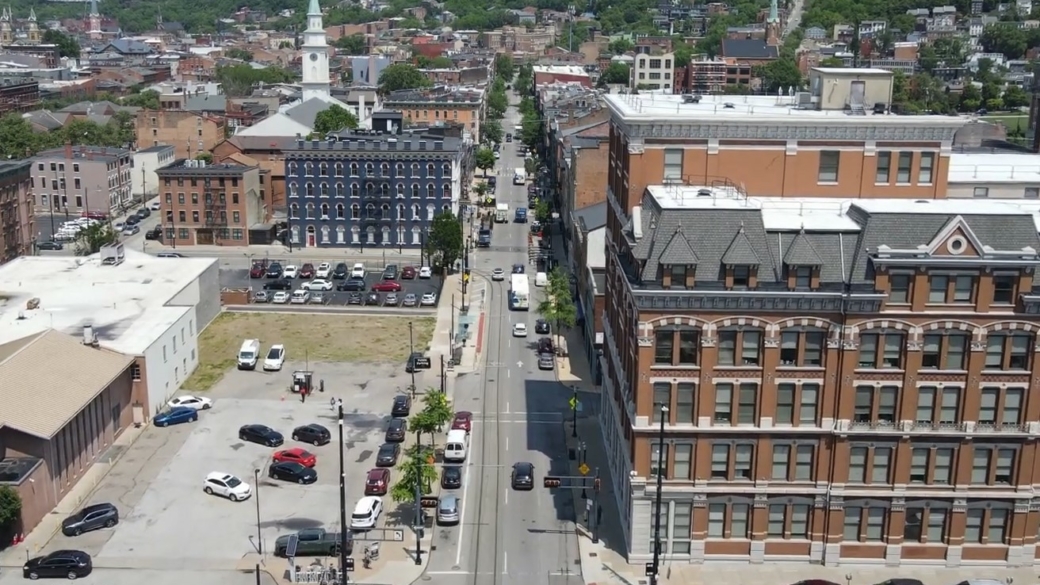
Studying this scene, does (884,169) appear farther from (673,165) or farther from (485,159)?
(485,159)

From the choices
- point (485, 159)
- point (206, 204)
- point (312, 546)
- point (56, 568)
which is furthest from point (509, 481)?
point (485, 159)

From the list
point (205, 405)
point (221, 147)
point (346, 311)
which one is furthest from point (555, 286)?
point (221, 147)

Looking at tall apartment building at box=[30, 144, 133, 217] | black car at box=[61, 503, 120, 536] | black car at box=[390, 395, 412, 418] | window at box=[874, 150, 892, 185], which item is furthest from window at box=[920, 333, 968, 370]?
tall apartment building at box=[30, 144, 133, 217]

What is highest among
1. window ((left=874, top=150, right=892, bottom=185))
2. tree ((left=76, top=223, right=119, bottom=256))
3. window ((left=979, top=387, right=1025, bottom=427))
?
window ((left=874, top=150, right=892, bottom=185))

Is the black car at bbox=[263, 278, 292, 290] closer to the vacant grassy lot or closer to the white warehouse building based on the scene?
the vacant grassy lot

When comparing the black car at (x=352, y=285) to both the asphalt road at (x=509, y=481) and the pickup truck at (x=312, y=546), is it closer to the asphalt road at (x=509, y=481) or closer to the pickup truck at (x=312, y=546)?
the asphalt road at (x=509, y=481)
